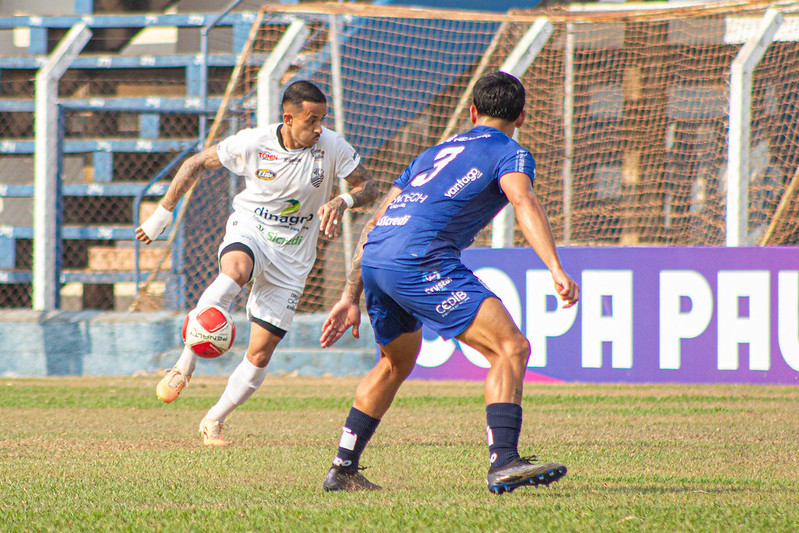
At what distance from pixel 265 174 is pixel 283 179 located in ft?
0.42

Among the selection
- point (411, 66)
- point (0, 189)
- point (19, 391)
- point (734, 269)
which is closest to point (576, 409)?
point (734, 269)

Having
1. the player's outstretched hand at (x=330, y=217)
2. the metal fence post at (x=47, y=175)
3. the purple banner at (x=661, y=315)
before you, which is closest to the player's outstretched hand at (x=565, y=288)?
the player's outstretched hand at (x=330, y=217)

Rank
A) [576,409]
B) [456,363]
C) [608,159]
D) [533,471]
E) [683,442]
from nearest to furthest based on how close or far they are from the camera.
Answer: [533,471], [683,442], [576,409], [456,363], [608,159]

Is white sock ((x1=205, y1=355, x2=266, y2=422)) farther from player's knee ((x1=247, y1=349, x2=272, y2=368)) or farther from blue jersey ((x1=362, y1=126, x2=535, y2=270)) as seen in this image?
blue jersey ((x1=362, y1=126, x2=535, y2=270))

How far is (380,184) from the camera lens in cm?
1499

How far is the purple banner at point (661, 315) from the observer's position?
10547 mm

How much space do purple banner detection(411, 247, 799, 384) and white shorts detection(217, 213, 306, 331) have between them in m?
4.63

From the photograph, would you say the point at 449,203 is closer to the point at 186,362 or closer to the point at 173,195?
the point at 186,362

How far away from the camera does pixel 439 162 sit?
4648mm

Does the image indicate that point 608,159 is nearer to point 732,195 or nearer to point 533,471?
point 732,195

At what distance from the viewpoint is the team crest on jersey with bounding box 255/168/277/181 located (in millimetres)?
6996

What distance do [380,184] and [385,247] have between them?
1048cm

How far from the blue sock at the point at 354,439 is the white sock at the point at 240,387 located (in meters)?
1.97

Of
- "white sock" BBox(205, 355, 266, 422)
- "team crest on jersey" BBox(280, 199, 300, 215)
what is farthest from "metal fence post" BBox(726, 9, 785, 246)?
"white sock" BBox(205, 355, 266, 422)
